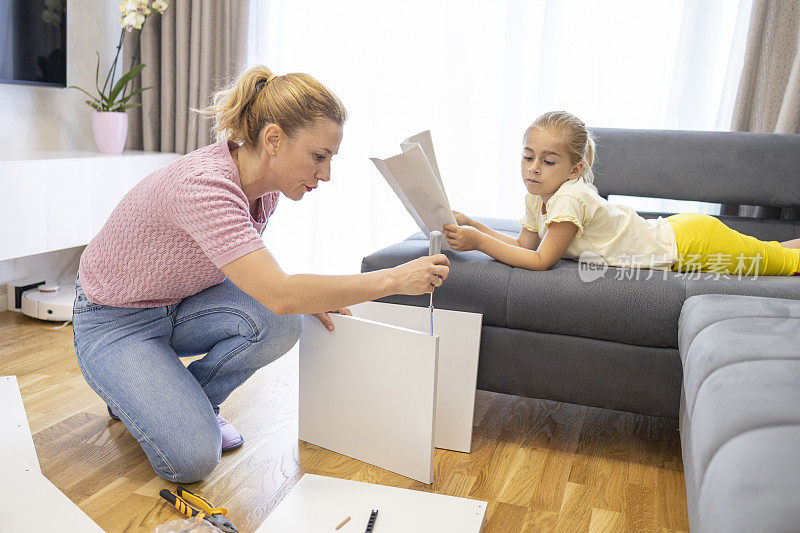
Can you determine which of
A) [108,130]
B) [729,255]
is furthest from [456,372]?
[108,130]

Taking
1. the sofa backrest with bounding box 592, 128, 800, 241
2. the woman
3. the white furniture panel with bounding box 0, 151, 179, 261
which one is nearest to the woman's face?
the woman

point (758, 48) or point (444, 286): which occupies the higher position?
point (758, 48)

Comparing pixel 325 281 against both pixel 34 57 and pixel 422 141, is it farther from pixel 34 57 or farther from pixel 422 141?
pixel 34 57

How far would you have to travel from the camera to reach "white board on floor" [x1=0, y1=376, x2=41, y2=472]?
139 cm

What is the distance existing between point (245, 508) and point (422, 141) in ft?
3.06

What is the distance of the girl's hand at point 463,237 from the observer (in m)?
1.68

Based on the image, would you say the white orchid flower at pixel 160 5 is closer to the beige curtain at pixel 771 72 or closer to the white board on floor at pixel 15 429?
the white board on floor at pixel 15 429

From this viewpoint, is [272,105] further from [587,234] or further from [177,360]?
[587,234]

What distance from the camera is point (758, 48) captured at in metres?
2.37

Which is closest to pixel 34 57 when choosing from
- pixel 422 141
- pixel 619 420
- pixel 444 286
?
pixel 422 141

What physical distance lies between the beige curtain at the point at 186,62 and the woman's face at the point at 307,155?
1769mm

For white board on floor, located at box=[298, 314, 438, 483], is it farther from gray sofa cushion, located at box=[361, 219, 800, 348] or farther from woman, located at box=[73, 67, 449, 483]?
gray sofa cushion, located at box=[361, 219, 800, 348]

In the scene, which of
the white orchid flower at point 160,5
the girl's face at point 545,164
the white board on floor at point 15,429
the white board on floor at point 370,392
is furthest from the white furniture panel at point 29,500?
the white orchid flower at point 160,5

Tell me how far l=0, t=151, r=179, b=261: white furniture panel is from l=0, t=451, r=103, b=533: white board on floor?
123 cm
